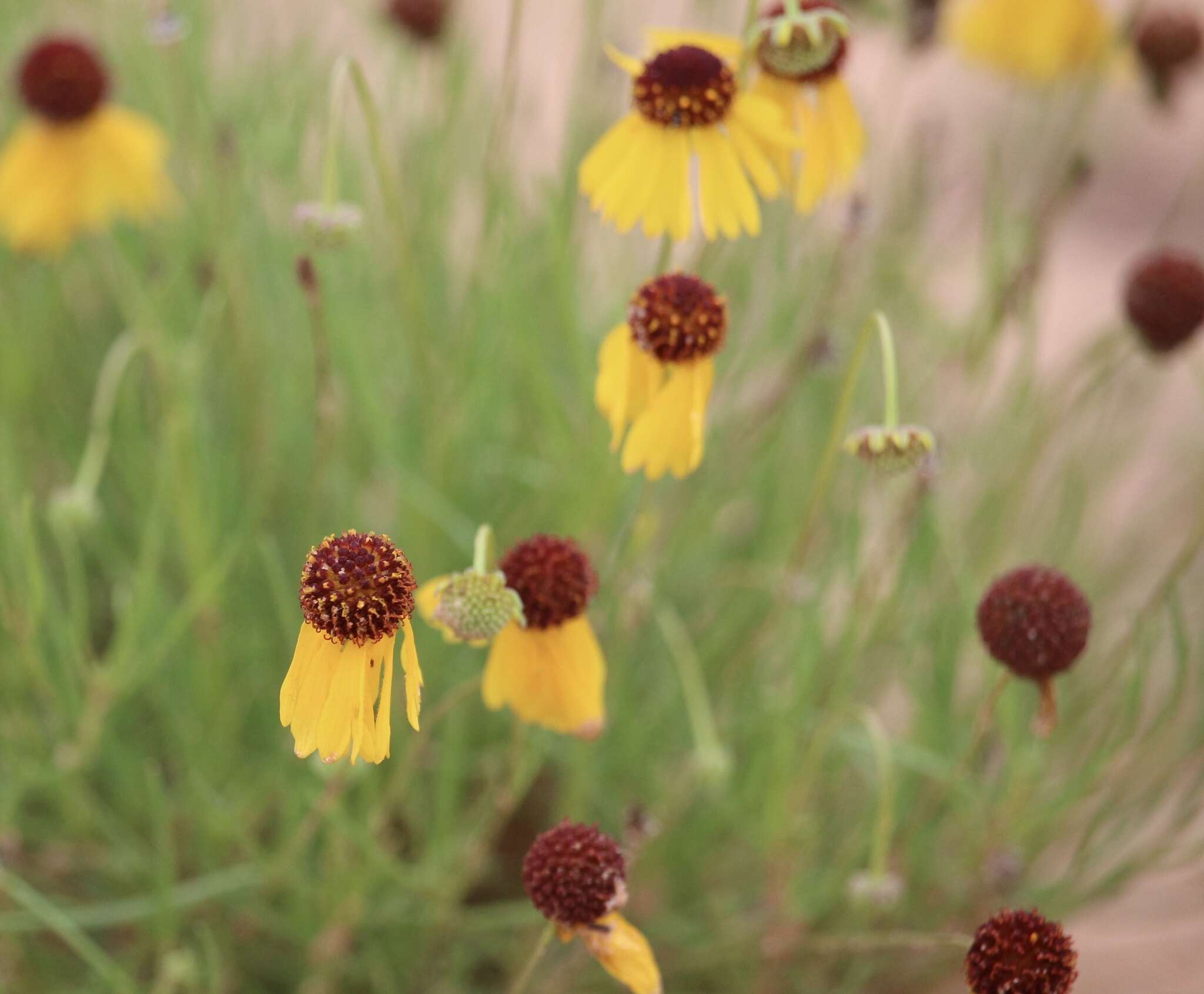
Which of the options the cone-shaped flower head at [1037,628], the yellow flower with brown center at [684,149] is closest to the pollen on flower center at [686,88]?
the yellow flower with brown center at [684,149]

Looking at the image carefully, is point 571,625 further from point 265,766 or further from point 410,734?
point 265,766

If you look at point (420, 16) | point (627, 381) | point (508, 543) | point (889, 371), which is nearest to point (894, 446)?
point (889, 371)

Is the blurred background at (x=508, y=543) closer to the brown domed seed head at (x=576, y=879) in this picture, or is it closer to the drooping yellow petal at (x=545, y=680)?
the drooping yellow petal at (x=545, y=680)

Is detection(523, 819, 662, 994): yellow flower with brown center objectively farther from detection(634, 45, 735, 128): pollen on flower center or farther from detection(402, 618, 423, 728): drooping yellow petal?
detection(634, 45, 735, 128): pollen on flower center

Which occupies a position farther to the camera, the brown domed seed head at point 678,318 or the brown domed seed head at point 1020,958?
the brown domed seed head at point 678,318

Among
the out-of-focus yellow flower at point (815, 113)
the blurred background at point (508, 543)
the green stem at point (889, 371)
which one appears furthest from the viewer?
the blurred background at point (508, 543)

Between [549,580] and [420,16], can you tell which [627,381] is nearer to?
[549,580]

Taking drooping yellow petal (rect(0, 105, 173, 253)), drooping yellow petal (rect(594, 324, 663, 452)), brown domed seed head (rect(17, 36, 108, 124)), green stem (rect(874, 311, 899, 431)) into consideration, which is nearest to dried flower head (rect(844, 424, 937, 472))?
green stem (rect(874, 311, 899, 431))
